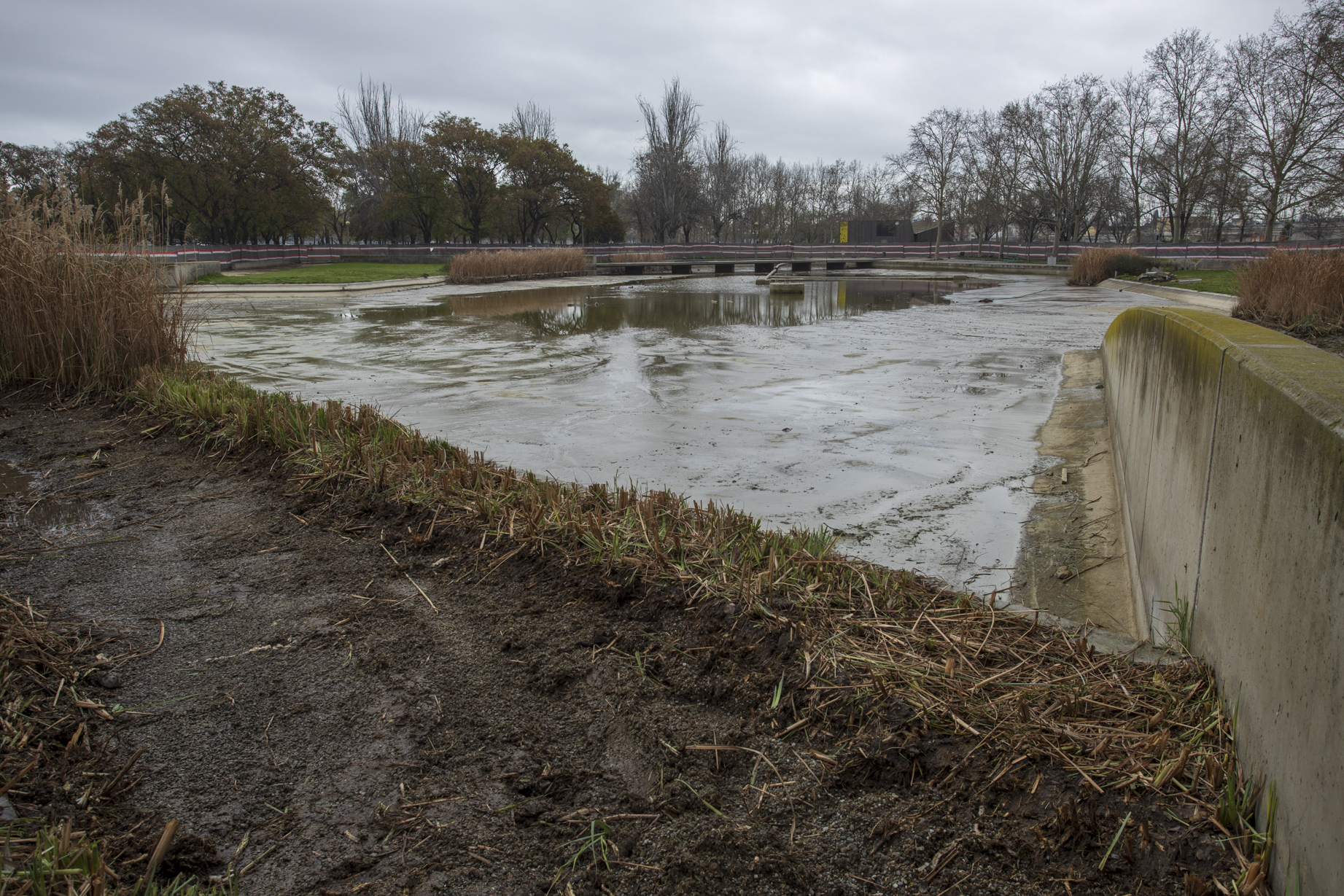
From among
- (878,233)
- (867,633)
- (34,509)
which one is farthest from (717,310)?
(878,233)

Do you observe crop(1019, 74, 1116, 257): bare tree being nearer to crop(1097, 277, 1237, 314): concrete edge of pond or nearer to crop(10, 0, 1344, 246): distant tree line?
crop(10, 0, 1344, 246): distant tree line

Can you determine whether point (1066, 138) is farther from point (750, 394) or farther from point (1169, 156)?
point (750, 394)

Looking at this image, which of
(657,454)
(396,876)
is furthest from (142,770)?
(657,454)

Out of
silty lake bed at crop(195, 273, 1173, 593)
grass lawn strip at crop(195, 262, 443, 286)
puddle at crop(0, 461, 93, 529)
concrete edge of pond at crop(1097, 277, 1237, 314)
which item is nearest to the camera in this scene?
puddle at crop(0, 461, 93, 529)

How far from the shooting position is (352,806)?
6.88 feet

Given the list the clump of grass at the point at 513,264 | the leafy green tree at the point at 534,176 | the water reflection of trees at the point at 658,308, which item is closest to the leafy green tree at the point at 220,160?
the leafy green tree at the point at 534,176

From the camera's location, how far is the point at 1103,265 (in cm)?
2925

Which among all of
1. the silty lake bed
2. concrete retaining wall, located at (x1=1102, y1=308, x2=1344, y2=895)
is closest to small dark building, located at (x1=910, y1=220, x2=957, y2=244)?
the silty lake bed

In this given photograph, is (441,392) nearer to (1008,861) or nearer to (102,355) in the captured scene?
(102,355)

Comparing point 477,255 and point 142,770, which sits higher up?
point 477,255

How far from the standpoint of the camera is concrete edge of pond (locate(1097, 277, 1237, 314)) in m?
14.9

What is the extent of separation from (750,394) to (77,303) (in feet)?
20.1

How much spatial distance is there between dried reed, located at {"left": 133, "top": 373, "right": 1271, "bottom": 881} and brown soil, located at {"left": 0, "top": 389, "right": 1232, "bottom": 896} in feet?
0.22

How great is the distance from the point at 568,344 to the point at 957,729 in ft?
35.6
